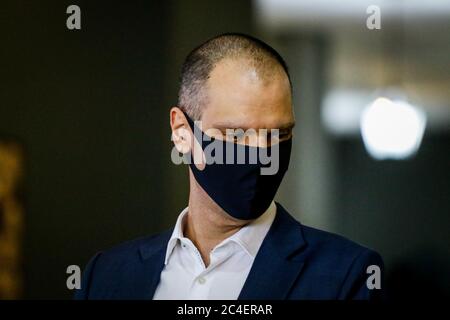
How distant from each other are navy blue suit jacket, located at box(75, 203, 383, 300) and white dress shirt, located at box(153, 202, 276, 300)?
0.06 ft

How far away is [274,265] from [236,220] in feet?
0.40

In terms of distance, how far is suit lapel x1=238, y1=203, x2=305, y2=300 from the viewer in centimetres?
156

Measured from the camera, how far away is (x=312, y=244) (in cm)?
159

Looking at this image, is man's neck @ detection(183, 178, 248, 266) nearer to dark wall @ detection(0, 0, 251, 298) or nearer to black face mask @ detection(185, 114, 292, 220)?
black face mask @ detection(185, 114, 292, 220)

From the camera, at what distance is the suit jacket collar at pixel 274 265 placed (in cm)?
156

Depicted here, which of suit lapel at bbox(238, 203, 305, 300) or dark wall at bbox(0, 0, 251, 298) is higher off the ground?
dark wall at bbox(0, 0, 251, 298)

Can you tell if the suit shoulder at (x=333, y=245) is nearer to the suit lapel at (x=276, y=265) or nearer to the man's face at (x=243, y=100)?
A: the suit lapel at (x=276, y=265)

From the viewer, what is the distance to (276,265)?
156cm

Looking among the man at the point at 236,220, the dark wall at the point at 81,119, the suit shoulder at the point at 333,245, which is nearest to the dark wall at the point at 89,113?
the dark wall at the point at 81,119

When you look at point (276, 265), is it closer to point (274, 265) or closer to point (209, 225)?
point (274, 265)

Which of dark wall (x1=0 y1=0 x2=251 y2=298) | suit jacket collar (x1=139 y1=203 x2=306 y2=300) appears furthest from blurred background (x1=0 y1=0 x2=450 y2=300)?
suit jacket collar (x1=139 y1=203 x2=306 y2=300)

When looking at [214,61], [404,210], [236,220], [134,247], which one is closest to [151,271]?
[134,247]

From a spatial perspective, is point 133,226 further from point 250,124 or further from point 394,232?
point 394,232
